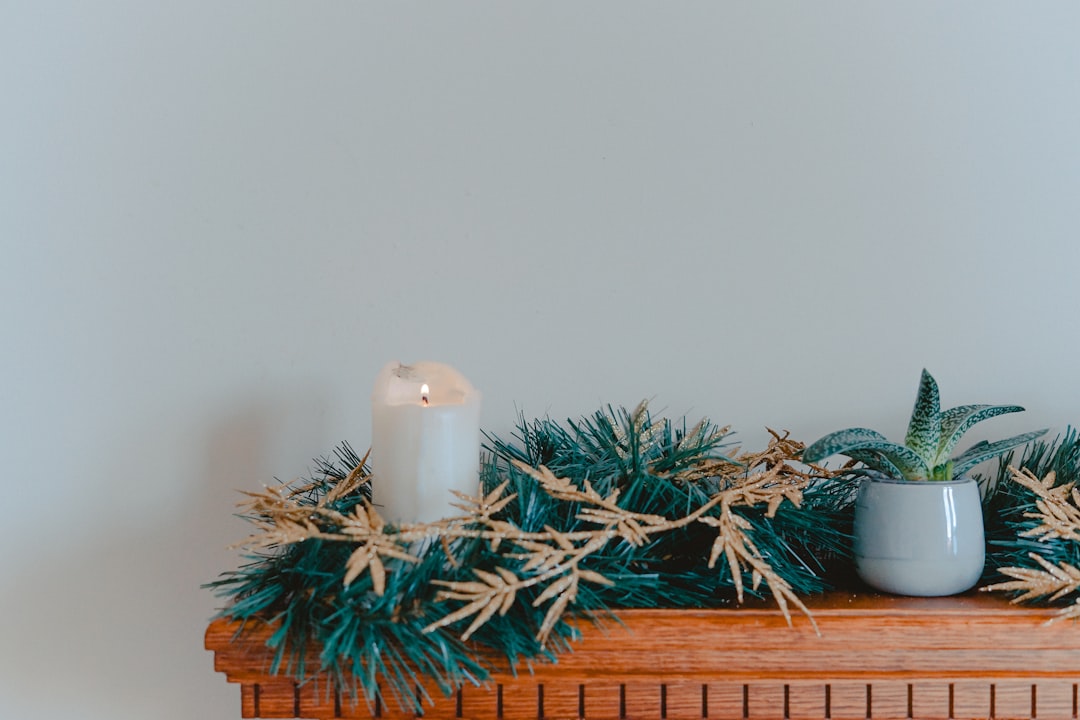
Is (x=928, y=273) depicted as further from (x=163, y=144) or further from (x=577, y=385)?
(x=163, y=144)

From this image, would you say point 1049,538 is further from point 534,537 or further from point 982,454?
point 534,537

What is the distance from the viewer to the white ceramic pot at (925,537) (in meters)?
0.45

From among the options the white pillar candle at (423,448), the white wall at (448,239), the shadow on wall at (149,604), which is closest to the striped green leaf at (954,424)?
the white wall at (448,239)

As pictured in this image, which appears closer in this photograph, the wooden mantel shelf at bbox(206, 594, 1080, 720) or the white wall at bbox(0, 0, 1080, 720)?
the wooden mantel shelf at bbox(206, 594, 1080, 720)

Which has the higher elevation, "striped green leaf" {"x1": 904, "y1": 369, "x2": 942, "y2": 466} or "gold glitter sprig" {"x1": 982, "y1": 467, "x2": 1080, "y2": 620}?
"striped green leaf" {"x1": 904, "y1": 369, "x2": 942, "y2": 466}

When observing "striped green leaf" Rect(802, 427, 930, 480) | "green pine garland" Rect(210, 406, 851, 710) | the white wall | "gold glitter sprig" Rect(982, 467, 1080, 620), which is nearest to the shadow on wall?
the white wall

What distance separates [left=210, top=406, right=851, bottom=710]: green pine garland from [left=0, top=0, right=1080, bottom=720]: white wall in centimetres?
12

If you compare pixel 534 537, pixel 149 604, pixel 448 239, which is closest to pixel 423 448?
pixel 534 537

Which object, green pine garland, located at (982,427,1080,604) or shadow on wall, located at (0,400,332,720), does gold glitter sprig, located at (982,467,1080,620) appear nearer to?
green pine garland, located at (982,427,1080,604)

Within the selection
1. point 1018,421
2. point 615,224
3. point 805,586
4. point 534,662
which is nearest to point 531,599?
point 534,662

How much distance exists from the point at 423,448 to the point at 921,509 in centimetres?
29

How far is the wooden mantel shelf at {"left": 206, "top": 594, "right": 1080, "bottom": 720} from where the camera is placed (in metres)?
0.41

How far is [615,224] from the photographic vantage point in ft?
1.97

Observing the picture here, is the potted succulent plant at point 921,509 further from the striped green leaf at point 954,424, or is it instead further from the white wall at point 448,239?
the white wall at point 448,239
